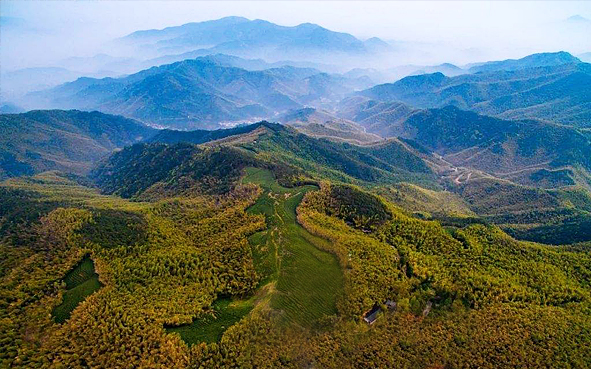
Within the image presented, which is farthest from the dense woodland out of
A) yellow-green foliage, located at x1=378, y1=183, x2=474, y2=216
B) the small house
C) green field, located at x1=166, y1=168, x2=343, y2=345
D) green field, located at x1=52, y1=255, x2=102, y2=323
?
yellow-green foliage, located at x1=378, y1=183, x2=474, y2=216

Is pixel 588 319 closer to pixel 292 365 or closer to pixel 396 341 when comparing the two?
→ pixel 396 341

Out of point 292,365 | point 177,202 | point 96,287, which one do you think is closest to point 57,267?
point 96,287

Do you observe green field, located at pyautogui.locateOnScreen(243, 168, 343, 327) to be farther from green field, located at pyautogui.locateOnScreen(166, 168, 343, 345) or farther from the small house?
the small house

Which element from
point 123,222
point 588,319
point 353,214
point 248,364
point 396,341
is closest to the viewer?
point 248,364

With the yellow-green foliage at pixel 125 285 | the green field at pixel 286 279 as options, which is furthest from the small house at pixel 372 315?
the yellow-green foliage at pixel 125 285

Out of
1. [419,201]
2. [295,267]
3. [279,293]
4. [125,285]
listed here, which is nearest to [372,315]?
[279,293]
